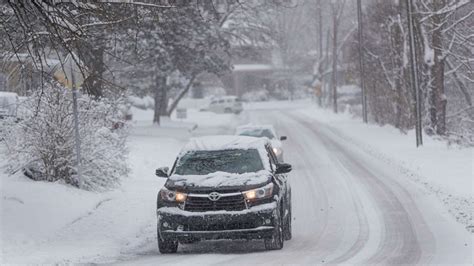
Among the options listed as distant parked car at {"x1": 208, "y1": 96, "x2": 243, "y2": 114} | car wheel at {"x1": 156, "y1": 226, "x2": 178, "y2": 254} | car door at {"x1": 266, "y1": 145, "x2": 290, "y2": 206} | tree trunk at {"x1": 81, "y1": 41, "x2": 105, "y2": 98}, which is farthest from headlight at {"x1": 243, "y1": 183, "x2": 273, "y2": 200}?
distant parked car at {"x1": 208, "y1": 96, "x2": 243, "y2": 114}

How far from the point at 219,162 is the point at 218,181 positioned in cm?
83

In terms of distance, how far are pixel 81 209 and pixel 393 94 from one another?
2921 cm

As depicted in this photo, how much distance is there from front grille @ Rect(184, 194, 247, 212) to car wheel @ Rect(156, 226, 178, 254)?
0.59 metres

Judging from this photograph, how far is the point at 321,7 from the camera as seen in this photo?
7725cm

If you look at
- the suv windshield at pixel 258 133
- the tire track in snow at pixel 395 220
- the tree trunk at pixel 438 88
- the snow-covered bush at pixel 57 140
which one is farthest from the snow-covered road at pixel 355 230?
the tree trunk at pixel 438 88

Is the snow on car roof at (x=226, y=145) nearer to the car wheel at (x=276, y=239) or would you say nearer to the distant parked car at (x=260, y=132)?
the car wheel at (x=276, y=239)

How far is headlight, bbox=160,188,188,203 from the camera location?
38.1 feet

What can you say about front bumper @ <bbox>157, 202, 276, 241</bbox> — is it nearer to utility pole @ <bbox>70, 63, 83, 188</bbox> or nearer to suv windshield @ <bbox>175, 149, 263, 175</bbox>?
suv windshield @ <bbox>175, 149, 263, 175</bbox>

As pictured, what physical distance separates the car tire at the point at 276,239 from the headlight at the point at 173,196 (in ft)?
4.45

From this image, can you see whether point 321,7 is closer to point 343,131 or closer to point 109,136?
point 343,131

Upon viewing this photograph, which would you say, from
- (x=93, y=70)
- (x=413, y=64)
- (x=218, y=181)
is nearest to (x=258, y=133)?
(x=413, y=64)

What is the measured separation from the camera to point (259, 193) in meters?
11.6

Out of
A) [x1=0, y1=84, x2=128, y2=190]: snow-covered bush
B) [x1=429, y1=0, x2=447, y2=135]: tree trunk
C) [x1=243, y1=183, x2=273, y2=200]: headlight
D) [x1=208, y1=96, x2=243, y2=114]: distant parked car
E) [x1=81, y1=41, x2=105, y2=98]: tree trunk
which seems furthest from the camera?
[x1=208, y1=96, x2=243, y2=114]: distant parked car

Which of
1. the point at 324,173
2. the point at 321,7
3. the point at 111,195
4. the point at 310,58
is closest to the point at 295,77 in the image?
the point at 310,58
